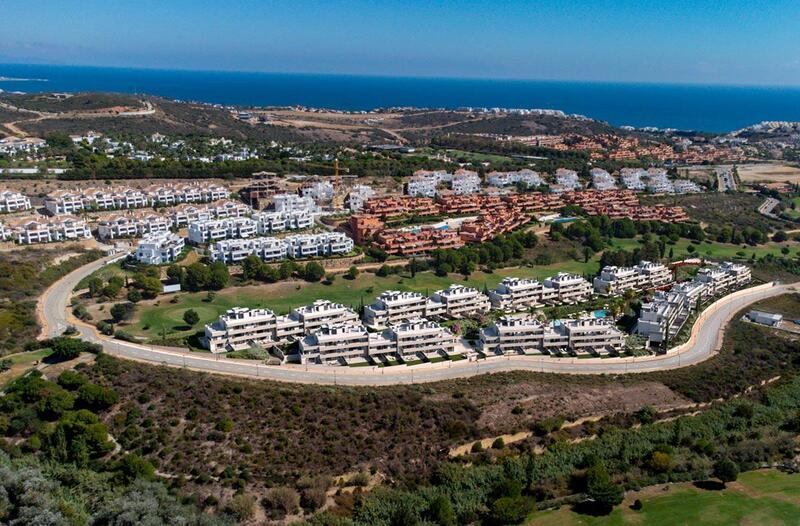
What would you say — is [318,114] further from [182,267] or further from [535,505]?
[535,505]

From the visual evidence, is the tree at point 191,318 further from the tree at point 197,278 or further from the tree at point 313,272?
the tree at point 313,272

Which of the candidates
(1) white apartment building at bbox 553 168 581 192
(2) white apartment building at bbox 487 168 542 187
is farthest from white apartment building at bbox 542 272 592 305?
(2) white apartment building at bbox 487 168 542 187

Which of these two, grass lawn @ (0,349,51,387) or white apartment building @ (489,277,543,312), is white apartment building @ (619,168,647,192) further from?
grass lawn @ (0,349,51,387)

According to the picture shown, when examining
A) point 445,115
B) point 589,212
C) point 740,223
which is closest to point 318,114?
point 445,115

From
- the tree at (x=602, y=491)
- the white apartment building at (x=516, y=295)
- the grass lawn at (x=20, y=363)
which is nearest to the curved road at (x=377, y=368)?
the grass lawn at (x=20, y=363)

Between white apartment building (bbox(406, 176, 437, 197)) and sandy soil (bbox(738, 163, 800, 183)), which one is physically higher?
sandy soil (bbox(738, 163, 800, 183))
